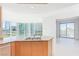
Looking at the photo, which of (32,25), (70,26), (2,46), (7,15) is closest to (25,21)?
(32,25)

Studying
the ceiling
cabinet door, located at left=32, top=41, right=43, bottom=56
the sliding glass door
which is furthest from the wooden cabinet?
the sliding glass door

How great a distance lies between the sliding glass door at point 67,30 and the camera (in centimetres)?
1640

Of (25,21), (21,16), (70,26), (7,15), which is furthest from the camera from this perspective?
(70,26)

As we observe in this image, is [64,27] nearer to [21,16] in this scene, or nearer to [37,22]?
[37,22]

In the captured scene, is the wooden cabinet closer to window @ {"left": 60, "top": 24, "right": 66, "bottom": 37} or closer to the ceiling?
the ceiling

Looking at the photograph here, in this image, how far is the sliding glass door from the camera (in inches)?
646

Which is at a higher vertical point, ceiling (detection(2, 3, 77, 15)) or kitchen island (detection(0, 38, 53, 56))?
ceiling (detection(2, 3, 77, 15))

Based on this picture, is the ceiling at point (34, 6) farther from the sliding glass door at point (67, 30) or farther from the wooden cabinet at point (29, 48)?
the sliding glass door at point (67, 30)

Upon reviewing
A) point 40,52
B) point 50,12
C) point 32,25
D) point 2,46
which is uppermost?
point 50,12

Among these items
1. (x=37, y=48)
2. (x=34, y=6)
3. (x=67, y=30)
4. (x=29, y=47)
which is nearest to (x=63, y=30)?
(x=67, y=30)

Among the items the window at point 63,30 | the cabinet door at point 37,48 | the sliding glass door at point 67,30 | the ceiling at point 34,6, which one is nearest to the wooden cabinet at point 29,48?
the cabinet door at point 37,48

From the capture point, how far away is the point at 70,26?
16.7m

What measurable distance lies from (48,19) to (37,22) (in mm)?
1621

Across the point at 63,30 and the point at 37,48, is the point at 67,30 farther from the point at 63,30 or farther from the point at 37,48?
the point at 37,48
